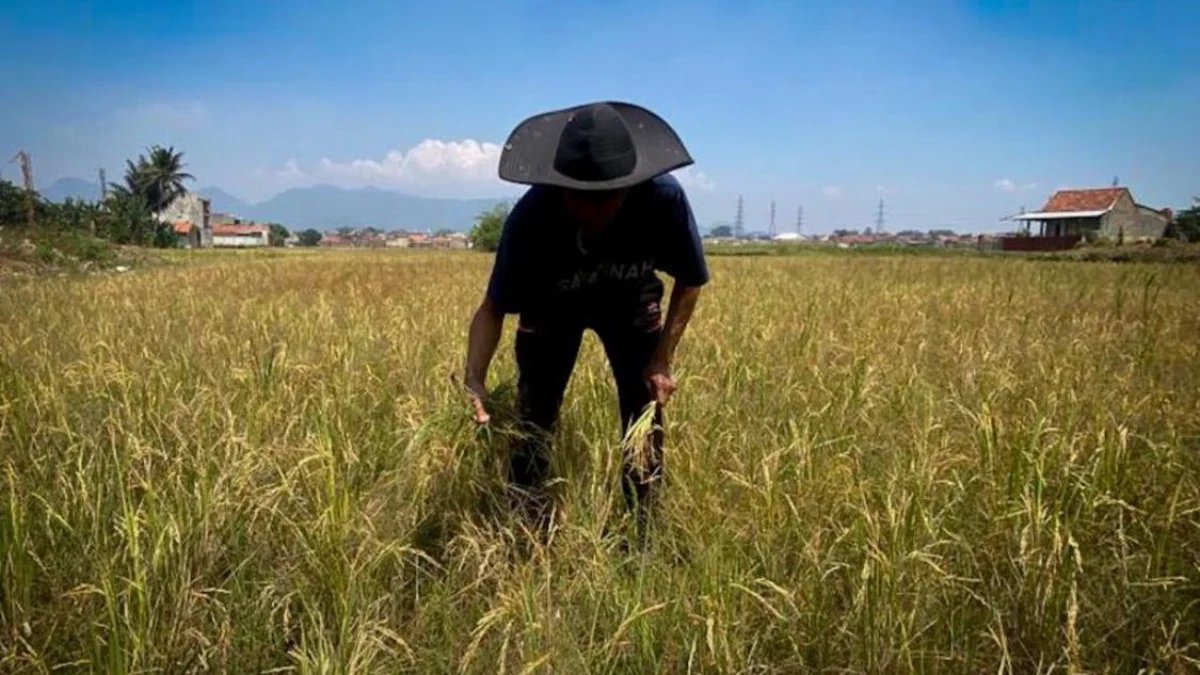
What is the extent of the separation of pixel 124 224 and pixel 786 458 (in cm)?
5053

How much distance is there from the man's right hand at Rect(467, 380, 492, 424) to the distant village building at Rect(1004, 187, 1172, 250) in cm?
4741

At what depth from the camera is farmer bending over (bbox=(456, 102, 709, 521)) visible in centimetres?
189

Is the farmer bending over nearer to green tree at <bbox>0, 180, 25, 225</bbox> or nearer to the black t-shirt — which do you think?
the black t-shirt

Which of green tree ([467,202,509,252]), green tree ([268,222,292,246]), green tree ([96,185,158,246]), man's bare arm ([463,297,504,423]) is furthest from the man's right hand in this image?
green tree ([268,222,292,246])

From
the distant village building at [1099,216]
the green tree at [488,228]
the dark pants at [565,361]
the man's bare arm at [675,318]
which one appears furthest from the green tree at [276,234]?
the man's bare arm at [675,318]

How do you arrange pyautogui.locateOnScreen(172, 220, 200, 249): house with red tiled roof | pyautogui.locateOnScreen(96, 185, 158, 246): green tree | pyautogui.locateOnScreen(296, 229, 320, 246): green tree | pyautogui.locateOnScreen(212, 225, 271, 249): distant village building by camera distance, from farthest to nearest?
pyautogui.locateOnScreen(296, 229, 320, 246): green tree → pyautogui.locateOnScreen(212, 225, 271, 249): distant village building → pyautogui.locateOnScreen(172, 220, 200, 249): house with red tiled roof → pyautogui.locateOnScreen(96, 185, 158, 246): green tree

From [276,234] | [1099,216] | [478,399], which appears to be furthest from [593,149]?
[276,234]

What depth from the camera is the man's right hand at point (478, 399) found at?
218 centimetres

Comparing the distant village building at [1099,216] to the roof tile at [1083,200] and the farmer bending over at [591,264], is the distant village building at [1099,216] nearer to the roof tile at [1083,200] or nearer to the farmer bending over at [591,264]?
the roof tile at [1083,200]

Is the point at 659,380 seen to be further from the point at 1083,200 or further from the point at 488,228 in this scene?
the point at 1083,200

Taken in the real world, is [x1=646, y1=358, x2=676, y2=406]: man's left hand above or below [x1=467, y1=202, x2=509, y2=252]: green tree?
below

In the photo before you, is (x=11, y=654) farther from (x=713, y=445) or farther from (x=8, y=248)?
(x=8, y=248)

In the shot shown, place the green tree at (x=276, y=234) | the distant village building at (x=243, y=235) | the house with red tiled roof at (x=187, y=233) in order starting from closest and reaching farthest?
the house with red tiled roof at (x=187, y=233) < the distant village building at (x=243, y=235) < the green tree at (x=276, y=234)

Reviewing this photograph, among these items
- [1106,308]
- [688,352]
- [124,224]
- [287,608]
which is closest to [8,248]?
[688,352]
